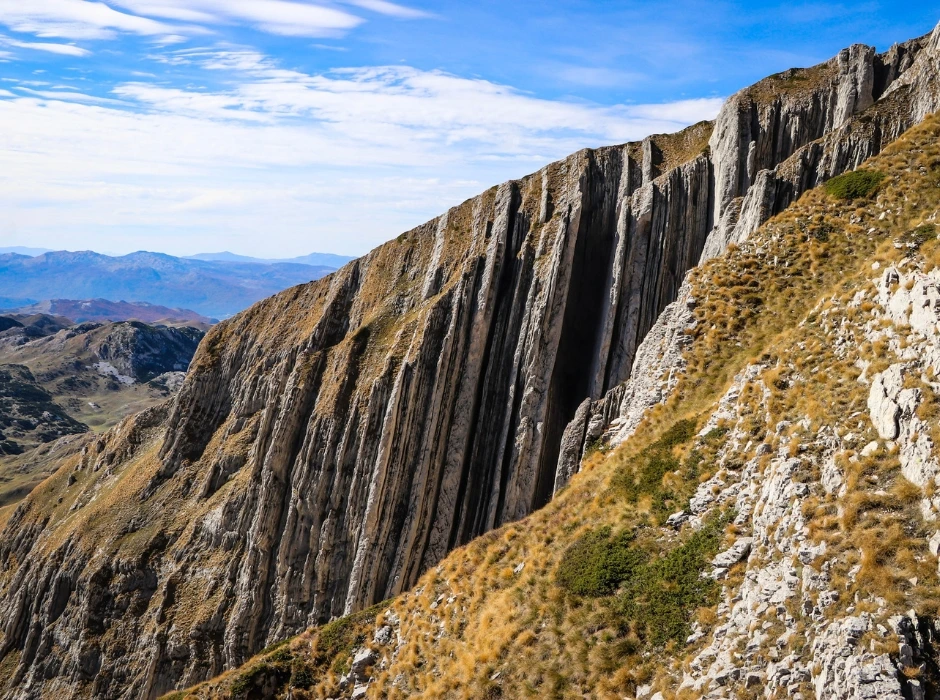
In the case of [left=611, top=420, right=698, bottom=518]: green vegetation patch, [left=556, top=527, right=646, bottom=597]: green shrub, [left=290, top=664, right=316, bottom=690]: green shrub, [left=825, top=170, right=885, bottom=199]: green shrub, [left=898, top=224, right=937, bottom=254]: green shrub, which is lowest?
[left=290, top=664, right=316, bottom=690]: green shrub

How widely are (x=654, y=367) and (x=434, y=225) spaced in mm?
36540

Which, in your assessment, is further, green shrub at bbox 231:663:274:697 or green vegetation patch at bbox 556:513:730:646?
green shrub at bbox 231:663:274:697

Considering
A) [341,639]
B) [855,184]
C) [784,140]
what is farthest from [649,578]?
[784,140]

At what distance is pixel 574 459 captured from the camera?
121ft

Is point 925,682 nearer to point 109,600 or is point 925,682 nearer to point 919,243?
point 919,243

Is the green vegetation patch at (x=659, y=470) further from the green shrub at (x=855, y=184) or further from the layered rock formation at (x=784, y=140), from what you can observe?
the green shrub at (x=855, y=184)

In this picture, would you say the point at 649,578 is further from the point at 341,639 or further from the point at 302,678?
the point at 302,678

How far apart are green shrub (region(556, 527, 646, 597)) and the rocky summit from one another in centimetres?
12

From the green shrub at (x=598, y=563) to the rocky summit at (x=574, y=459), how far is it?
118mm

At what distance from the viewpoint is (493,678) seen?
73.1 ft

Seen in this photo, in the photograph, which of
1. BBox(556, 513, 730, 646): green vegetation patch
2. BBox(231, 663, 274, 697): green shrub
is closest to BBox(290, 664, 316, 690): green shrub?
BBox(231, 663, 274, 697): green shrub

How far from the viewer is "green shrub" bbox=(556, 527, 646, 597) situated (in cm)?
2208

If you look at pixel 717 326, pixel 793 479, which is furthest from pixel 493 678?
pixel 717 326

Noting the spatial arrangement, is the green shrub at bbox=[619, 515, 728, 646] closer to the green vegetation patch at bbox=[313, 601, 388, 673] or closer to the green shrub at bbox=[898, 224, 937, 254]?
the green shrub at bbox=[898, 224, 937, 254]
